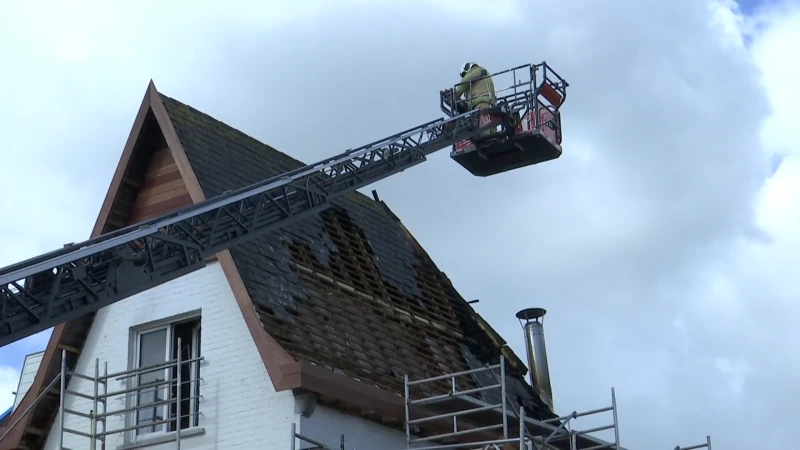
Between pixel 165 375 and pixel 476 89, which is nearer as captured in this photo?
pixel 165 375

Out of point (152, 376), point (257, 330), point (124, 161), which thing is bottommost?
point (152, 376)

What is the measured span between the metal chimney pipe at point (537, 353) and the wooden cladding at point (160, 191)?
25.8ft

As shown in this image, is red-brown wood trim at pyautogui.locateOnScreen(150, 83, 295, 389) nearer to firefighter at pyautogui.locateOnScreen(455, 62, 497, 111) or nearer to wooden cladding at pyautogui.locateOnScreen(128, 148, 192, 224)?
wooden cladding at pyautogui.locateOnScreen(128, 148, 192, 224)

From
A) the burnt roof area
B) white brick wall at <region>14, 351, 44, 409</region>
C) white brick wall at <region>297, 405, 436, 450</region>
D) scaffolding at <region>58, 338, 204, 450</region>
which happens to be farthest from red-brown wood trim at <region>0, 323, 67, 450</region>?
white brick wall at <region>297, 405, 436, 450</region>

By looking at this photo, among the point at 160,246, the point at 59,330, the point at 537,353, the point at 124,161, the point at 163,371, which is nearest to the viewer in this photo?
the point at 160,246

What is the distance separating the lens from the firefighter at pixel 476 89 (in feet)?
81.4

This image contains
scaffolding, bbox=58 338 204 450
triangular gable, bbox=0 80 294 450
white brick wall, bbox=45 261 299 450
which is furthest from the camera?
triangular gable, bbox=0 80 294 450

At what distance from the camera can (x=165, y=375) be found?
695 inches

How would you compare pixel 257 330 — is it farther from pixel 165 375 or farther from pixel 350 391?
pixel 165 375

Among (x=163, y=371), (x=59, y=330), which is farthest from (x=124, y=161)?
(x=163, y=371)

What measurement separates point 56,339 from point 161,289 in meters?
1.66

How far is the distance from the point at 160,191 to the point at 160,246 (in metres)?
3.14

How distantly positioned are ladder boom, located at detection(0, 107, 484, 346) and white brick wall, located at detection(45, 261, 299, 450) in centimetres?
105

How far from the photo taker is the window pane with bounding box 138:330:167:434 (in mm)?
17609
